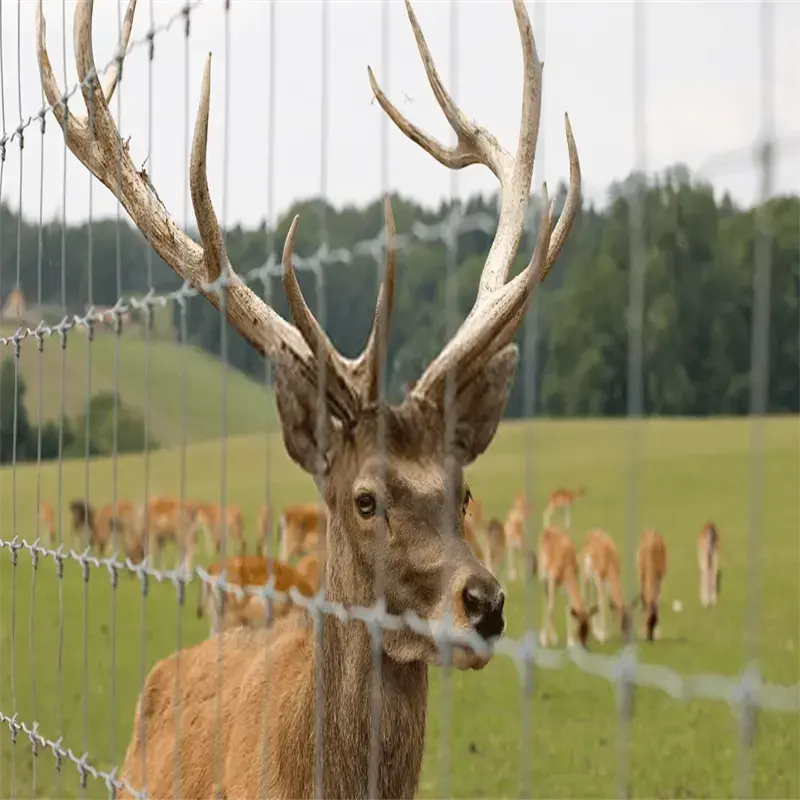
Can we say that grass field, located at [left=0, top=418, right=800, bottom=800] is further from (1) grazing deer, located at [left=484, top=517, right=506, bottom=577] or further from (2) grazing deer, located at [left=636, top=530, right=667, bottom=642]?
(1) grazing deer, located at [left=484, top=517, right=506, bottom=577]

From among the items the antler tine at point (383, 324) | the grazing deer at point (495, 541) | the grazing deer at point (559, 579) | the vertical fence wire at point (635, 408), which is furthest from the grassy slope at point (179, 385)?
the grazing deer at point (495, 541)

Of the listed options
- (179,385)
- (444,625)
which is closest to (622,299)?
(444,625)

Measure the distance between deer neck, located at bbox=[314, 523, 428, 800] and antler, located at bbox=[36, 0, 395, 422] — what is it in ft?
0.96

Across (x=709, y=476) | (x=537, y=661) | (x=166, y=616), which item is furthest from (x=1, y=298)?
(x=709, y=476)

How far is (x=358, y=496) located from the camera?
193 centimetres

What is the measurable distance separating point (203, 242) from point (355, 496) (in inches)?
20.6

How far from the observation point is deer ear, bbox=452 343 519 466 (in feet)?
6.96

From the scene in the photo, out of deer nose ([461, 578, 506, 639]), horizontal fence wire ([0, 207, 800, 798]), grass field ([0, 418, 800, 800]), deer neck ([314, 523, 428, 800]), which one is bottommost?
grass field ([0, 418, 800, 800])

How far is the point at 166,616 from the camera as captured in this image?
873 cm

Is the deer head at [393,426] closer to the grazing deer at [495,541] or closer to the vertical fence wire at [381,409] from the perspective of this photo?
the vertical fence wire at [381,409]

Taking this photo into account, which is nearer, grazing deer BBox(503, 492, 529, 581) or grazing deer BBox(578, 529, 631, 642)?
grazing deer BBox(578, 529, 631, 642)

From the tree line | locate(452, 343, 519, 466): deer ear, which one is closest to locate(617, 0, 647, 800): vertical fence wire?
the tree line

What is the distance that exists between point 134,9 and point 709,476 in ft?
24.2

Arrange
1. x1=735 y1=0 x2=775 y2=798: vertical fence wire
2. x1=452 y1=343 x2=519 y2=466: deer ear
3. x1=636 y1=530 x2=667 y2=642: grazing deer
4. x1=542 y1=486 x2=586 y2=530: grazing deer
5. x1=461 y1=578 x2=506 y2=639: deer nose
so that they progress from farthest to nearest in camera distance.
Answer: x1=542 y1=486 x2=586 y2=530: grazing deer
x1=636 y1=530 x2=667 y2=642: grazing deer
x1=452 y1=343 x2=519 y2=466: deer ear
x1=461 y1=578 x2=506 y2=639: deer nose
x1=735 y1=0 x2=775 y2=798: vertical fence wire
